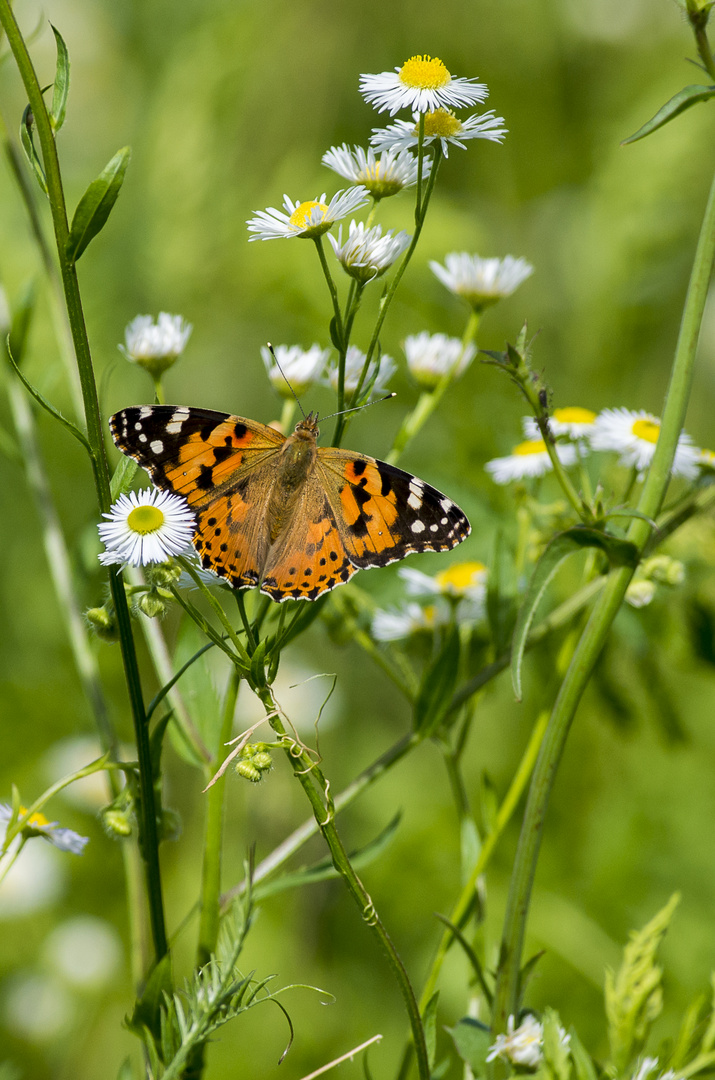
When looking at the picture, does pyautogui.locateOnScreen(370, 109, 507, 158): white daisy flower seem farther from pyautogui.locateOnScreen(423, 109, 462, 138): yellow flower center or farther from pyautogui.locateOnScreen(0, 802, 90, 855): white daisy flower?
pyautogui.locateOnScreen(0, 802, 90, 855): white daisy flower

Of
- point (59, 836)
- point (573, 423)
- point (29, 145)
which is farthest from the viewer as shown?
point (573, 423)

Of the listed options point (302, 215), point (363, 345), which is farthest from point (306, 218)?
point (363, 345)

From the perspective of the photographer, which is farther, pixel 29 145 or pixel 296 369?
pixel 296 369

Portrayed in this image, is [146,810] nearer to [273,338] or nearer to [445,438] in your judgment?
[445,438]

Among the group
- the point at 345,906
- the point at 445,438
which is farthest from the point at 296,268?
the point at 345,906

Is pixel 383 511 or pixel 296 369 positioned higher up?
pixel 296 369

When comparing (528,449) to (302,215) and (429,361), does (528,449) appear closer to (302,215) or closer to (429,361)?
(429,361)

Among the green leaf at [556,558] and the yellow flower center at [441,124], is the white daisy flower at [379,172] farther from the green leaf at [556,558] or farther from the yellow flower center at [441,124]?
the green leaf at [556,558]

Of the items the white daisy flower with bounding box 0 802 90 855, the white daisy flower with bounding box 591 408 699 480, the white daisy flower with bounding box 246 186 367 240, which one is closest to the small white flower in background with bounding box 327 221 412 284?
the white daisy flower with bounding box 246 186 367 240

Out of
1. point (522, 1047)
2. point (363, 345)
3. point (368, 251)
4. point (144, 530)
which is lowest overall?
point (522, 1047)
